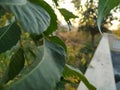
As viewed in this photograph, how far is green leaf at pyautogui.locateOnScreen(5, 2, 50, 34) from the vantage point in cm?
45

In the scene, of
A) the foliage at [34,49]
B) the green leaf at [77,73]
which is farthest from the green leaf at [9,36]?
the green leaf at [77,73]

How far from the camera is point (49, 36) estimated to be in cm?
60

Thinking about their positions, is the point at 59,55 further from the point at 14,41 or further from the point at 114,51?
the point at 114,51

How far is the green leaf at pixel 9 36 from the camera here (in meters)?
0.58

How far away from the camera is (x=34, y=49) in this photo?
0.62m

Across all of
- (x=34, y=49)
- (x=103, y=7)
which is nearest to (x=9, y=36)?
(x=34, y=49)

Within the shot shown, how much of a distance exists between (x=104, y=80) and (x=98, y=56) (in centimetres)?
52

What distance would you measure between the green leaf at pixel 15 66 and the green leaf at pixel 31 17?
10cm

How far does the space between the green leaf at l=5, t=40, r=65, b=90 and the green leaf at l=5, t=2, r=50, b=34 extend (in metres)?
0.05

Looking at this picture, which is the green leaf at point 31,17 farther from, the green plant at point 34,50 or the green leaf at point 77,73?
the green leaf at point 77,73

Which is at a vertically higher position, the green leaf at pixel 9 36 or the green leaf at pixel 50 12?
the green leaf at pixel 50 12

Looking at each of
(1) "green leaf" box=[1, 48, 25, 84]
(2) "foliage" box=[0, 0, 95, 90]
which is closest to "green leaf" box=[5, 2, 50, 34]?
(2) "foliage" box=[0, 0, 95, 90]

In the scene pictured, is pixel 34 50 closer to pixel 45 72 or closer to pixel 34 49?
pixel 34 49

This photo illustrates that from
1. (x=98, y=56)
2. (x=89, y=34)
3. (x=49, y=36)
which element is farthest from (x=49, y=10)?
(x=89, y=34)
